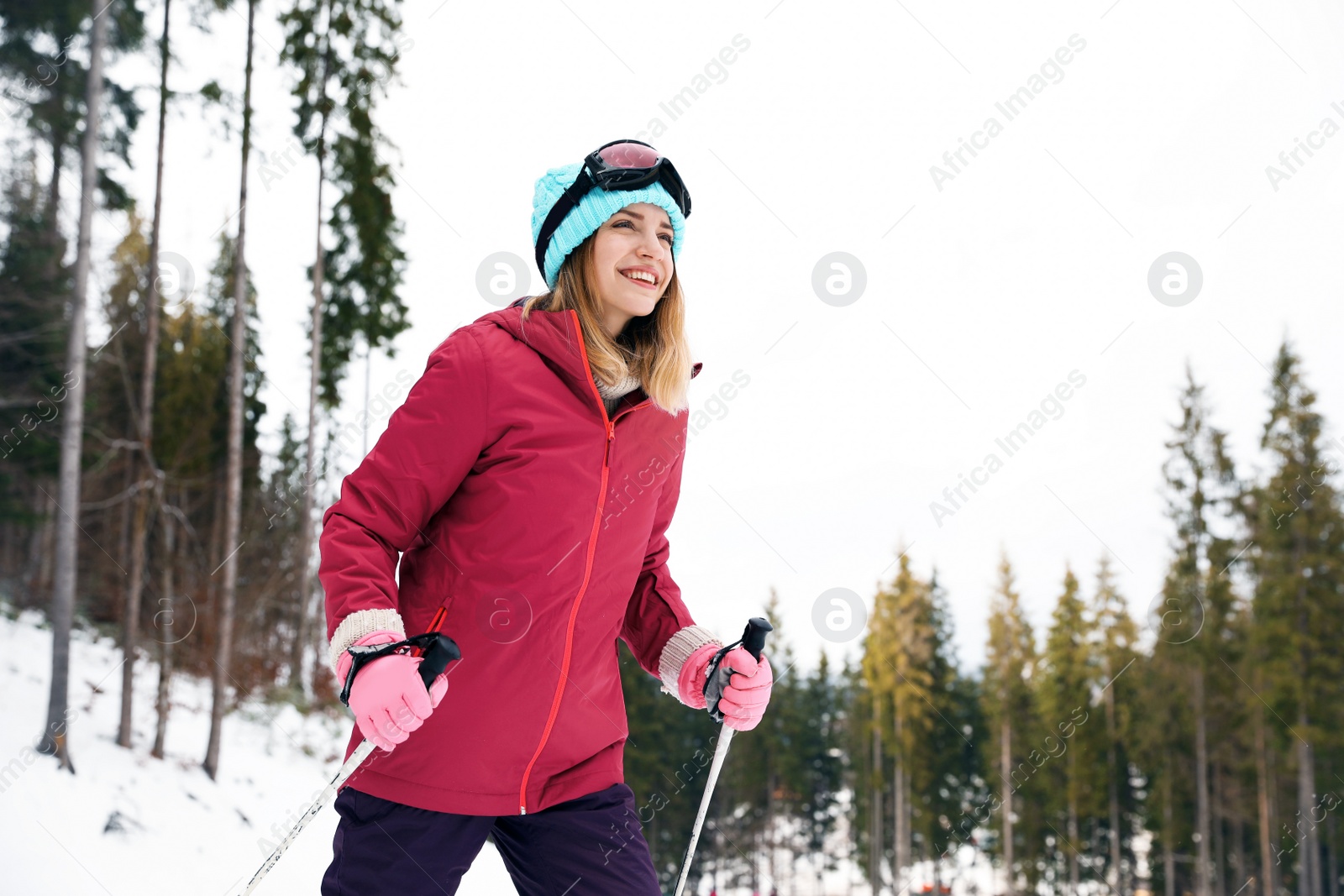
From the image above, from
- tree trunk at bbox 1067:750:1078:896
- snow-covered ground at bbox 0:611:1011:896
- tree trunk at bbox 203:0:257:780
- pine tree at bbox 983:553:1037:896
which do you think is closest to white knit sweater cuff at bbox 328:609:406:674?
snow-covered ground at bbox 0:611:1011:896

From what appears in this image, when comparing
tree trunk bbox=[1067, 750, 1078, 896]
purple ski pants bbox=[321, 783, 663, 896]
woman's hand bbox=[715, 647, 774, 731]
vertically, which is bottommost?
tree trunk bbox=[1067, 750, 1078, 896]

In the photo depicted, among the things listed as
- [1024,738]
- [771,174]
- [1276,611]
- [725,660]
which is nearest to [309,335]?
[725,660]

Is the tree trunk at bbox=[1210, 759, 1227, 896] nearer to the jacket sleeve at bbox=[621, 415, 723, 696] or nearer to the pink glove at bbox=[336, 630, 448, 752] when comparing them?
the jacket sleeve at bbox=[621, 415, 723, 696]

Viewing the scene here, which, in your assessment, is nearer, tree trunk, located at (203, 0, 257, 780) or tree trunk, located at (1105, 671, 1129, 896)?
tree trunk, located at (203, 0, 257, 780)

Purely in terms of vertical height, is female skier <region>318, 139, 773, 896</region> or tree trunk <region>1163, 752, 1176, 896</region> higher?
female skier <region>318, 139, 773, 896</region>

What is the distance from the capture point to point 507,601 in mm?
1638

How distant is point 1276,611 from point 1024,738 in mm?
7681

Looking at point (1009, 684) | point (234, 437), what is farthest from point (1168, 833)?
point (234, 437)

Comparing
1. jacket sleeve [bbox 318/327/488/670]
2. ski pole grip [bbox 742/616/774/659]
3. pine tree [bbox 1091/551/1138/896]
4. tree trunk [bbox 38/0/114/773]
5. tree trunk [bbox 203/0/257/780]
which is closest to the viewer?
jacket sleeve [bbox 318/327/488/670]

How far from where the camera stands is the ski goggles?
2.02 m

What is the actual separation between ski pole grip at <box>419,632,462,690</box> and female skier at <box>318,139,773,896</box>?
20 mm

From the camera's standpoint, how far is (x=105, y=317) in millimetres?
13320

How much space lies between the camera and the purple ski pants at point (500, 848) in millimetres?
1553

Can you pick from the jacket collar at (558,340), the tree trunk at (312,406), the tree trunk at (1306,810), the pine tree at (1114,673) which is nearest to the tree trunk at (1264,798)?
the tree trunk at (1306,810)
